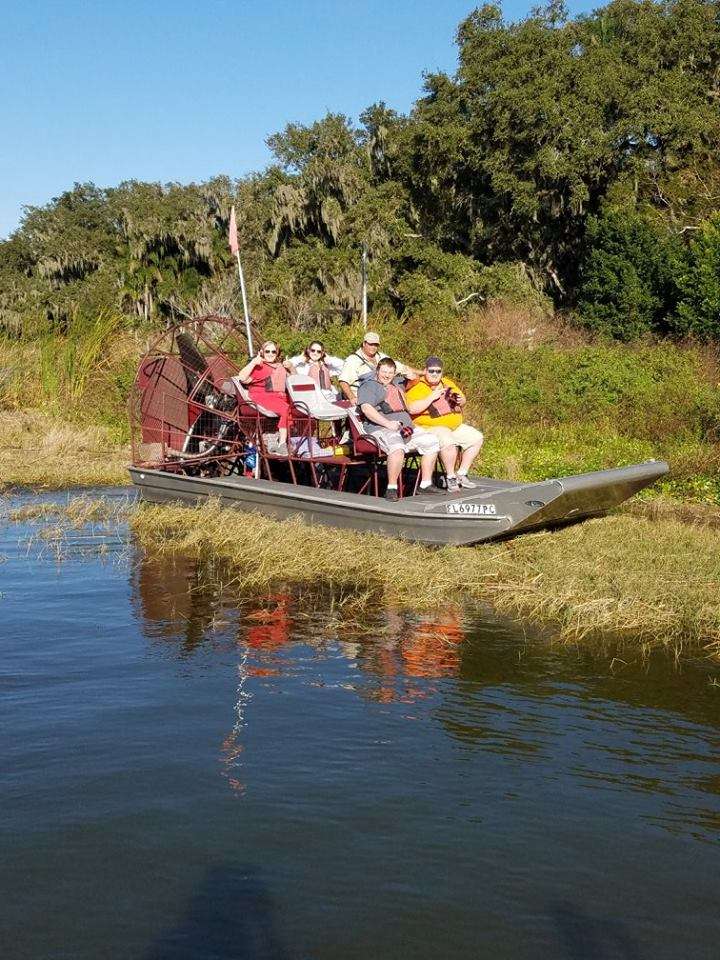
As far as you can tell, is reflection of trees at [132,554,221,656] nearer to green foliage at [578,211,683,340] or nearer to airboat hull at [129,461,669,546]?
airboat hull at [129,461,669,546]

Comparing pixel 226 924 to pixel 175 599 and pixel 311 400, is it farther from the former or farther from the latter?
pixel 311 400

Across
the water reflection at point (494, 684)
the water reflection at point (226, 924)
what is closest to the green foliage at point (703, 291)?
the water reflection at point (494, 684)

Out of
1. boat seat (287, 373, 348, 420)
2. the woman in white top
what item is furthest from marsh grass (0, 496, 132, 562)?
→ the woman in white top

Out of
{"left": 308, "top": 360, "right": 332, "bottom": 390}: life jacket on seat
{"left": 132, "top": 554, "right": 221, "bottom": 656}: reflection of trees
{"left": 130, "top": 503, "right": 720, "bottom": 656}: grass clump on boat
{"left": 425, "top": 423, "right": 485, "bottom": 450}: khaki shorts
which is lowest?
{"left": 132, "top": 554, "right": 221, "bottom": 656}: reflection of trees

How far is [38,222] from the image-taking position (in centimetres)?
4803

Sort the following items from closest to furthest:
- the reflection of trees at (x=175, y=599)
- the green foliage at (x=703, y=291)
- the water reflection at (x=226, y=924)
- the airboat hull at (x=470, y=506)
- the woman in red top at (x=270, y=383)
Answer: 1. the water reflection at (x=226, y=924)
2. the reflection of trees at (x=175, y=599)
3. the airboat hull at (x=470, y=506)
4. the woman in red top at (x=270, y=383)
5. the green foliage at (x=703, y=291)

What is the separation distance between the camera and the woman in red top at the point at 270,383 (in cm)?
1270

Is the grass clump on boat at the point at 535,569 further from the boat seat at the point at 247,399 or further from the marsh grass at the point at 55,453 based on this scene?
the marsh grass at the point at 55,453

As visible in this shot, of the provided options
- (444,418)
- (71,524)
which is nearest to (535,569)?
(444,418)

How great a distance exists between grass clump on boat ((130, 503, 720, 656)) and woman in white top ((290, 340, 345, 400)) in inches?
73.1

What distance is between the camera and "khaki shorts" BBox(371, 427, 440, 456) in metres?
11.1

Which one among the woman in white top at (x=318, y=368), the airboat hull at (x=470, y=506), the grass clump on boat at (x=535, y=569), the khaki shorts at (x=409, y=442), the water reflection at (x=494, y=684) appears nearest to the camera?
the water reflection at (x=494, y=684)

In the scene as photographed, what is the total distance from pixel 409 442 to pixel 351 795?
6.08 metres

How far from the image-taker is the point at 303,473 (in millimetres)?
12945
